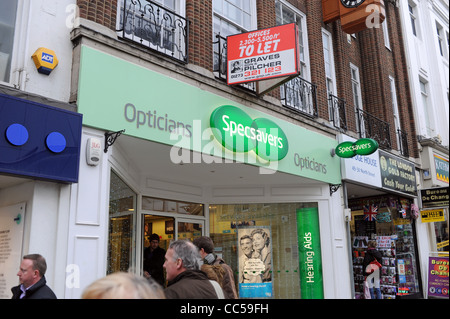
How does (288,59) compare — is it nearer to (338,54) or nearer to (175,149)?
(175,149)

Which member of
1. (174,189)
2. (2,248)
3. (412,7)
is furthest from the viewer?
(412,7)

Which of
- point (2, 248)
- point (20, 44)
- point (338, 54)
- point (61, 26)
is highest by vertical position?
point (338, 54)

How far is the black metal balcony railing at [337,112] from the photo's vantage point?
11481 mm

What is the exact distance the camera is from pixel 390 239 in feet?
42.6

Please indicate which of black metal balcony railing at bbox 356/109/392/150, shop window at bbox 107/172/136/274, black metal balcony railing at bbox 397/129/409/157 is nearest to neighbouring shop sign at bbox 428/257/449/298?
black metal balcony railing at bbox 397/129/409/157

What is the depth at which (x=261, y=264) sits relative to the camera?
10359mm

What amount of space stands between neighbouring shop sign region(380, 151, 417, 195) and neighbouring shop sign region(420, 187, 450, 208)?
0.35m

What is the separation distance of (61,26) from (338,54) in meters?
8.93

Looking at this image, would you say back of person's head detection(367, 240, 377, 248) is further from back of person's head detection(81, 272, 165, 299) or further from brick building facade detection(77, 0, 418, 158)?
back of person's head detection(81, 272, 165, 299)

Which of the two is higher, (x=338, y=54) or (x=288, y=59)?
(x=338, y=54)

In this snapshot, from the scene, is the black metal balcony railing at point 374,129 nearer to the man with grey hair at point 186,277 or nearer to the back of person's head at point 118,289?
the man with grey hair at point 186,277

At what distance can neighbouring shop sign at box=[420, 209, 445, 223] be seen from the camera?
13.8m

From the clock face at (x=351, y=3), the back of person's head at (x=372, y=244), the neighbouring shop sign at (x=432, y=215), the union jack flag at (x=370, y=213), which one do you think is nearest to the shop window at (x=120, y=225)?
the back of person's head at (x=372, y=244)
